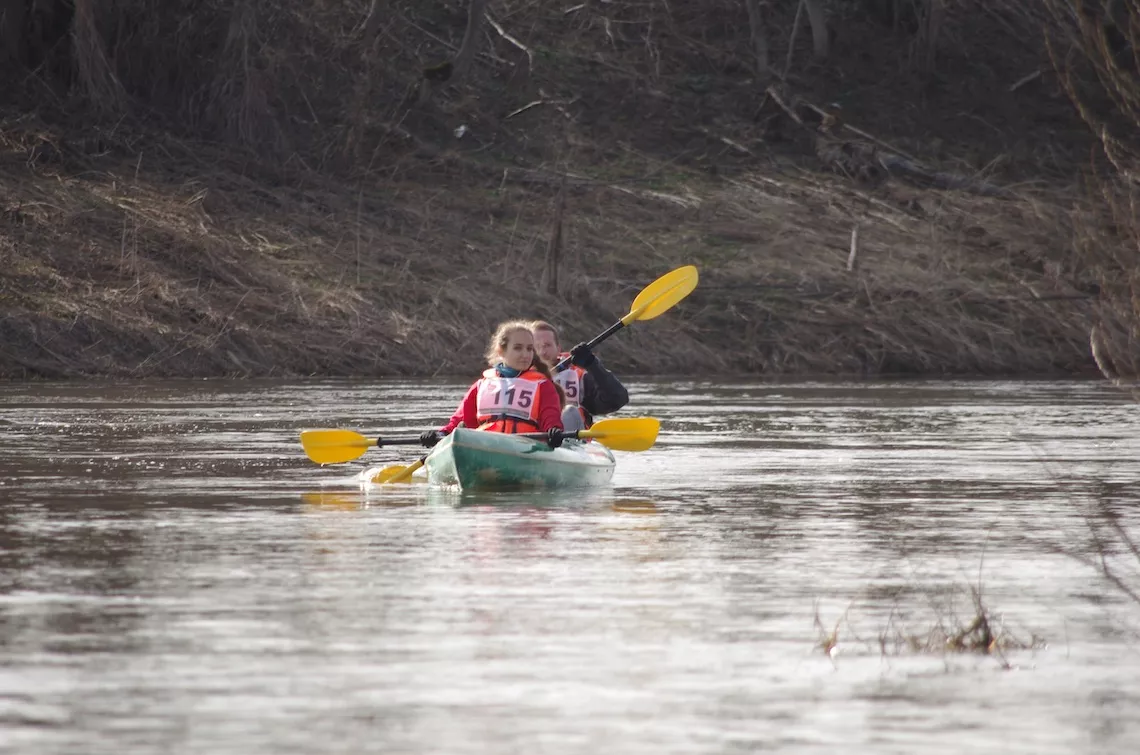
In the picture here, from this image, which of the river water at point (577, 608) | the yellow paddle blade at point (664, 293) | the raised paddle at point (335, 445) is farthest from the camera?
the yellow paddle blade at point (664, 293)

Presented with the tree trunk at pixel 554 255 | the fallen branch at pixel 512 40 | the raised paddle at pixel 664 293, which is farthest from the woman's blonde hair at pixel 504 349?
the fallen branch at pixel 512 40

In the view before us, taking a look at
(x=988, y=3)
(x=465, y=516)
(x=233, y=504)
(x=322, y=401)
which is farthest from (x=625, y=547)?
(x=988, y=3)

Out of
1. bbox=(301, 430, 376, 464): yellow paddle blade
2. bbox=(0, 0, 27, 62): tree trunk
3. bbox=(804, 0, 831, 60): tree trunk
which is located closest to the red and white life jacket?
bbox=(301, 430, 376, 464): yellow paddle blade

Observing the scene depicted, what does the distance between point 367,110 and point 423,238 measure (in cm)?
563

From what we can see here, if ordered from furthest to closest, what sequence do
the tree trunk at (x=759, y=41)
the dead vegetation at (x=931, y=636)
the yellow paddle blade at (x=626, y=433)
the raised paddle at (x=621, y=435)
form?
the tree trunk at (x=759, y=41) < the yellow paddle blade at (x=626, y=433) < the raised paddle at (x=621, y=435) < the dead vegetation at (x=931, y=636)

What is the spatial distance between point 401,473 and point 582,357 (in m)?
1.74

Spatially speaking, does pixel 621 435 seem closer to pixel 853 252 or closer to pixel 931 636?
pixel 931 636

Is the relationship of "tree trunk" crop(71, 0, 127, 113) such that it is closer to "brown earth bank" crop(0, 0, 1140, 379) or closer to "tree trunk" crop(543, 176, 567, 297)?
"brown earth bank" crop(0, 0, 1140, 379)

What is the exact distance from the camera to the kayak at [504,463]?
1358 centimetres

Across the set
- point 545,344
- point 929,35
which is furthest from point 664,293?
point 929,35

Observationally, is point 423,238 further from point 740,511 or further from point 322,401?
point 740,511

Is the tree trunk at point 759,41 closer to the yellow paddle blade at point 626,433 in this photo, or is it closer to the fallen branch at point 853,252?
the fallen branch at point 853,252

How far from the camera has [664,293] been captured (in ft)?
63.9

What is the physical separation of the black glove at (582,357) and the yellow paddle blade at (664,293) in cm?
326
